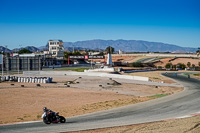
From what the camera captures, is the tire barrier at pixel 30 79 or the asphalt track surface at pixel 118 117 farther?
the tire barrier at pixel 30 79

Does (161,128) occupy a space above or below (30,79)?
below

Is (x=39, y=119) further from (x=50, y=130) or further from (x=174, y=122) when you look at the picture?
(x=174, y=122)

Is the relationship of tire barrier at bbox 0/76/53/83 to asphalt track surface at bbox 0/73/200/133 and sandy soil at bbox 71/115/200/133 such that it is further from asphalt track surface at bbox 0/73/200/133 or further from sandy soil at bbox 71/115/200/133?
Answer: sandy soil at bbox 71/115/200/133

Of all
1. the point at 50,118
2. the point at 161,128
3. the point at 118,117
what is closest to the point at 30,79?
the point at 118,117

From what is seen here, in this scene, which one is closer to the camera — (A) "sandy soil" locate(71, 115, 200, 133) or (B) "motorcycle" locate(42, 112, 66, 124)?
(A) "sandy soil" locate(71, 115, 200, 133)

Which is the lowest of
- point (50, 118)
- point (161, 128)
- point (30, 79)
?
point (161, 128)

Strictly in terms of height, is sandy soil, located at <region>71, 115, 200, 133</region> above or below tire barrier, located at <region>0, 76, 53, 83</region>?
below

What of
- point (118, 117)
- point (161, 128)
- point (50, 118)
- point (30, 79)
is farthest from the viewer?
point (30, 79)

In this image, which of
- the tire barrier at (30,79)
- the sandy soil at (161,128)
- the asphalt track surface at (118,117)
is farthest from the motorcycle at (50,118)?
the tire barrier at (30,79)

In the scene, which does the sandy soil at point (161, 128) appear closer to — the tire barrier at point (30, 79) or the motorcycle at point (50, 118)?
the motorcycle at point (50, 118)

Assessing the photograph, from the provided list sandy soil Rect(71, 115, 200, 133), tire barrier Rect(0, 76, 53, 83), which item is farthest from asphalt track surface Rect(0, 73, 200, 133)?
tire barrier Rect(0, 76, 53, 83)

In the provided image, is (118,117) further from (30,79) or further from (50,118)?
(30,79)

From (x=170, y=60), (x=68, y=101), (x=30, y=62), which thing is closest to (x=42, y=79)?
(x=30, y=62)

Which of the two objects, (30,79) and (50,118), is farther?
(30,79)
